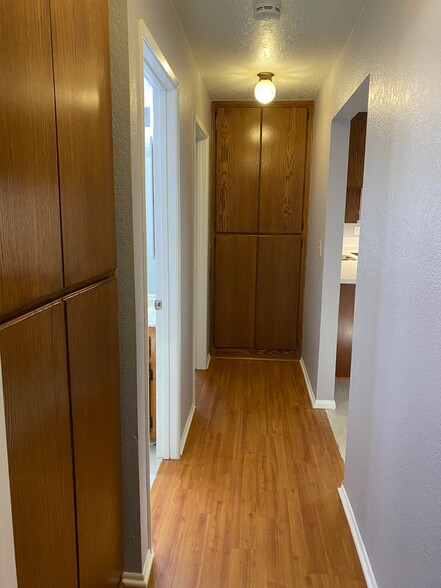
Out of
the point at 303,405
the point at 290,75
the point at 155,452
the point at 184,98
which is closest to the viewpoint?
Answer: the point at 184,98

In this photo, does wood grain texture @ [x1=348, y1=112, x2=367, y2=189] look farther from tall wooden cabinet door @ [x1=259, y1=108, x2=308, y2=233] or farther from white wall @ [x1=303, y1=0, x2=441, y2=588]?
white wall @ [x1=303, y1=0, x2=441, y2=588]

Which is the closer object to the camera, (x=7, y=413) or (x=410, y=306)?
(x=7, y=413)

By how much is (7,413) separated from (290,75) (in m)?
3.00

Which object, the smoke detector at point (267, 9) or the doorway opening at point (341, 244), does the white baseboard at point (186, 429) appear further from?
the smoke detector at point (267, 9)

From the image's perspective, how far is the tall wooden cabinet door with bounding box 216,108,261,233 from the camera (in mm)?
3828

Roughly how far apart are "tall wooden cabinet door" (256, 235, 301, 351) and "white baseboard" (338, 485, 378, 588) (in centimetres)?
202

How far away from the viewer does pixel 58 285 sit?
0.92 m

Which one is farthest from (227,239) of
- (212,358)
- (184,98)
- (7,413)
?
(7,413)

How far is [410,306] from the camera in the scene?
1317mm

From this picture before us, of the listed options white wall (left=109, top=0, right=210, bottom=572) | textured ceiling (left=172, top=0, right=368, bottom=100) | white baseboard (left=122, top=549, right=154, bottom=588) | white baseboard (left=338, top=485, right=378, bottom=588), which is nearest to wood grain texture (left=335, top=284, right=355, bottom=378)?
white baseboard (left=338, top=485, right=378, bottom=588)

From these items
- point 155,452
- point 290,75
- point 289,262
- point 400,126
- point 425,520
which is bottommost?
point 155,452

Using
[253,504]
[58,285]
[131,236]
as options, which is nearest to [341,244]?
[253,504]

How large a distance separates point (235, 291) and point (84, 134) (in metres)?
3.13

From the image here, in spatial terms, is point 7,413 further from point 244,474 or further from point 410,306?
point 244,474
